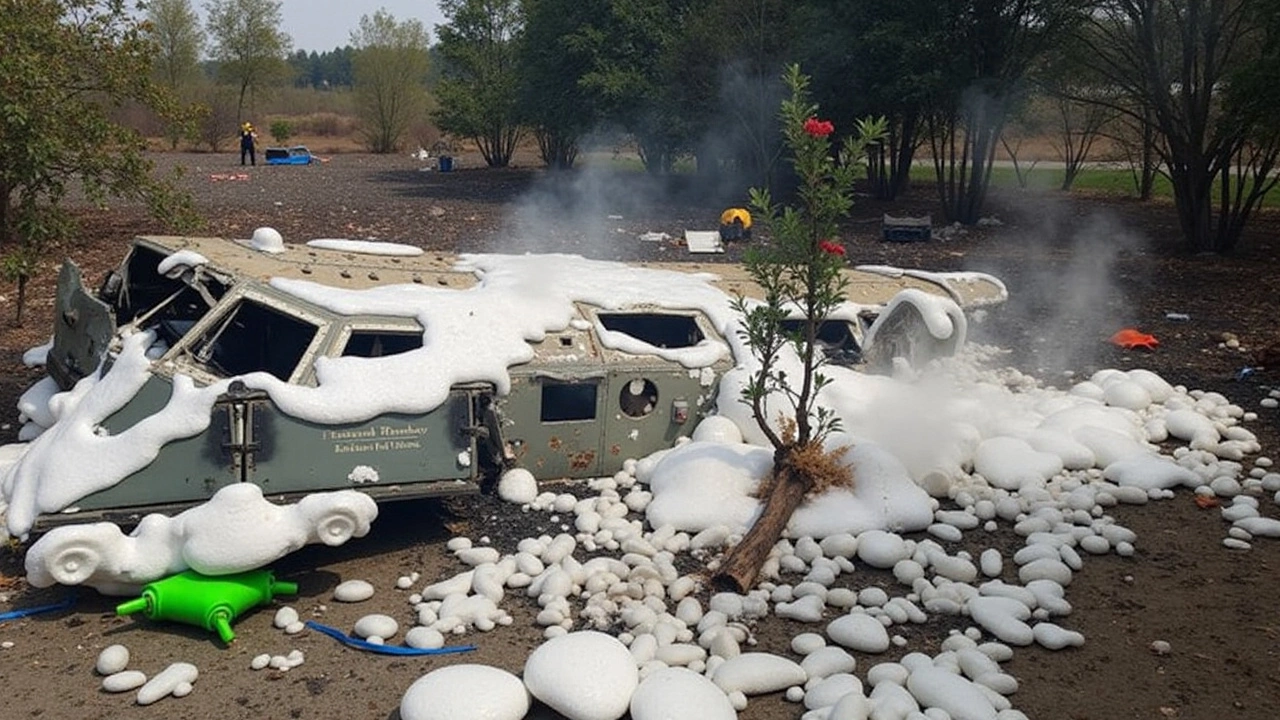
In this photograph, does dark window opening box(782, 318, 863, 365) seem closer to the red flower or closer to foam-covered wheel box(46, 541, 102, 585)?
the red flower

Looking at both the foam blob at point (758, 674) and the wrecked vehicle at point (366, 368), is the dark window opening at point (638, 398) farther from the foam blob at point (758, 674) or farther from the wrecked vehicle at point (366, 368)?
the foam blob at point (758, 674)

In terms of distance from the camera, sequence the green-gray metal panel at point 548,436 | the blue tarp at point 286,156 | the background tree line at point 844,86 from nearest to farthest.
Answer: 1. the green-gray metal panel at point 548,436
2. the background tree line at point 844,86
3. the blue tarp at point 286,156

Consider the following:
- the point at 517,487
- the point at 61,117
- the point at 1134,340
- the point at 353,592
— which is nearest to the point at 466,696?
the point at 353,592

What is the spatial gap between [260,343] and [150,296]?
5.23 ft

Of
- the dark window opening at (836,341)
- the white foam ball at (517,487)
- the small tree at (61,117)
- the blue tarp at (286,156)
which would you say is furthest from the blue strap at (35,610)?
the blue tarp at (286,156)

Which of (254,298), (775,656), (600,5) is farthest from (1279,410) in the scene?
(600,5)

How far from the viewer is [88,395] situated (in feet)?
22.4

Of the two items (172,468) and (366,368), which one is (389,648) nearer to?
(172,468)

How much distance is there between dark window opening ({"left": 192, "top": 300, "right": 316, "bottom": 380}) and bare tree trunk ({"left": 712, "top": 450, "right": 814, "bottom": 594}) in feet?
12.2

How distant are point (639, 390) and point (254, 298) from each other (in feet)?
9.38

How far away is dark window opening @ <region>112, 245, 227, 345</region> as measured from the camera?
855 centimetres

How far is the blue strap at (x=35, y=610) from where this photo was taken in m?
6.07

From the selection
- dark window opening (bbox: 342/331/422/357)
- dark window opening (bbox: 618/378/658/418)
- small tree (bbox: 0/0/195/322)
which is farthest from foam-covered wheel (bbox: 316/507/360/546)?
small tree (bbox: 0/0/195/322)

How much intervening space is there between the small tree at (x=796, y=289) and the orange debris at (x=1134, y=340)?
23.5 feet
